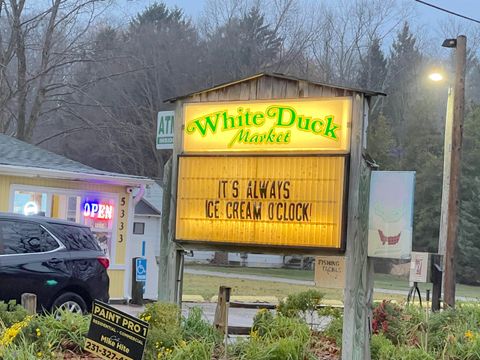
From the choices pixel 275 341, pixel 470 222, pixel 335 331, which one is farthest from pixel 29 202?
pixel 470 222

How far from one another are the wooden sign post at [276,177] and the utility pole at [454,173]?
33.4 feet

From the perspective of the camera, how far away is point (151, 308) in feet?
25.2

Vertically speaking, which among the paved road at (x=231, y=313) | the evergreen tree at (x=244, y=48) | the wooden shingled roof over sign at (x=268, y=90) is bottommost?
the paved road at (x=231, y=313)

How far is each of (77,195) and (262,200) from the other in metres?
9.51

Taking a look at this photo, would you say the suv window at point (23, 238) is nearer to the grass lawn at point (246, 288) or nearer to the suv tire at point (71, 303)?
the suv tire at point (71, 303)

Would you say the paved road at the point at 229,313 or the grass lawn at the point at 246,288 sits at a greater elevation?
the paved road at the point at 229,313

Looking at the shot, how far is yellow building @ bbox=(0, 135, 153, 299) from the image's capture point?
51.5ft

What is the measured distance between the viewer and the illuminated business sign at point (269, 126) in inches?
308

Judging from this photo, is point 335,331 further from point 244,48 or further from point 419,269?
point 244,48

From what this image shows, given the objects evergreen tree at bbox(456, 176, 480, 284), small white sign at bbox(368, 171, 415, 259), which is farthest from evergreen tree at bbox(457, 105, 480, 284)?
small white sign at bbox(368, 171, 415, 259)

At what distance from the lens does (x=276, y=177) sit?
801 cm

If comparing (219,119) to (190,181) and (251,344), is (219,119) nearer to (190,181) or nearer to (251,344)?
(190,181)

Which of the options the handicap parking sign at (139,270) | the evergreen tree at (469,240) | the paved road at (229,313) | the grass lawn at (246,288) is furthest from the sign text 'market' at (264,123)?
the evergreen tree at (469,240)

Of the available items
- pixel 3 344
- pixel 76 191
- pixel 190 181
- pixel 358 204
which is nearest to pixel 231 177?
pixel 190 181
